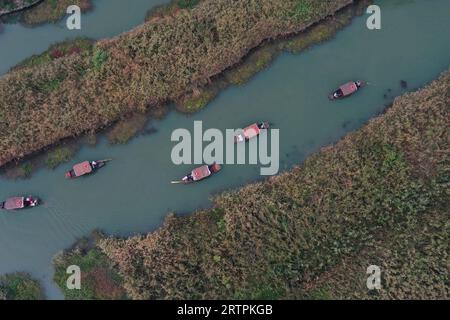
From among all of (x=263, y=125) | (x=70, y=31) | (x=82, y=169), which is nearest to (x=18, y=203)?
(x=82, y=169)

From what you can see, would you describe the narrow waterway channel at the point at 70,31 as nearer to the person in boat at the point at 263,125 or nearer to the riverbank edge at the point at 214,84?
the riverbank edge at the point at 214,84

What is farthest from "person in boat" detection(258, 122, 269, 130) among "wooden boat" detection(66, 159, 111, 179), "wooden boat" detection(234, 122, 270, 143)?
"wooden boat" detection(66, 159, 111, 179)

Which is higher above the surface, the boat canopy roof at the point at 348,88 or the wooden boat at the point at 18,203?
the boat canopy roof at the point at 348,88

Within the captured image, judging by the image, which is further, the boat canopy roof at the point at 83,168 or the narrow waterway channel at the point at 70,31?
the narrow waterway channel at the point at 70,31

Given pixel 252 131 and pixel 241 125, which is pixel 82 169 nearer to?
pixel 241 125

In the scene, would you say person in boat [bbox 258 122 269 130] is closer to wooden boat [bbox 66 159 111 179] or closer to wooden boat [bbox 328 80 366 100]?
wooden boat [bbox 328 80 366 100]

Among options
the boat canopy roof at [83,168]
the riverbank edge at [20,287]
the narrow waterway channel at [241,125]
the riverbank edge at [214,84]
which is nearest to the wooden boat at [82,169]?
the boat canopy roof at [83,168]

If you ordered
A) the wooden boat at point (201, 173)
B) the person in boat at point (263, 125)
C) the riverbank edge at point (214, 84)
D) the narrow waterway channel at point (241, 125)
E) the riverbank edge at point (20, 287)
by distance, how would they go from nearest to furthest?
the riverbank edge at point (20, 287), the wooden boat at point (201, 173), the narrow waterway channel at point (241, 125), the person in boat at point (263, 125), the riverbank edge at point (214, 84)

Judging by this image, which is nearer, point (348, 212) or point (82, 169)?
point (348, 212)
